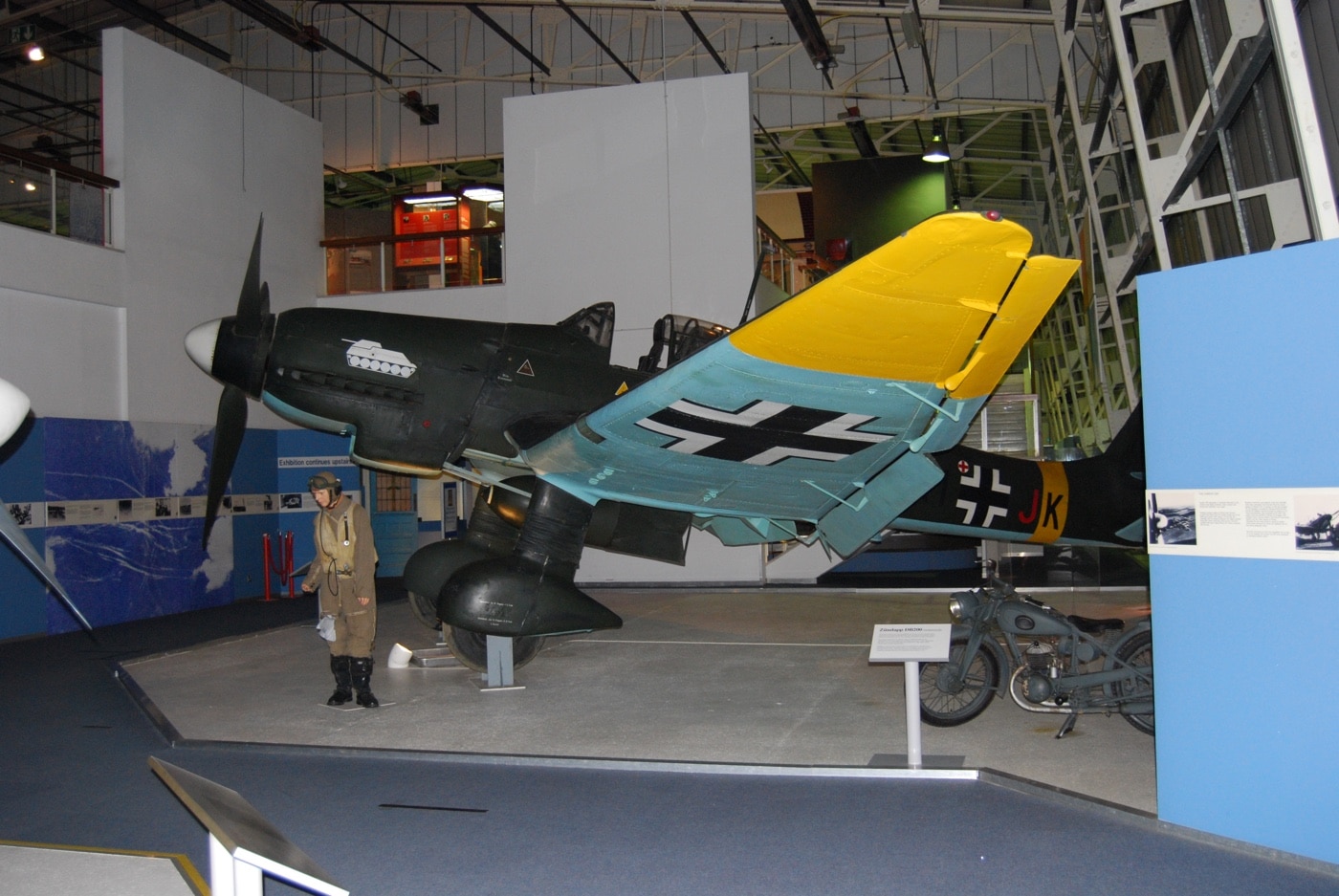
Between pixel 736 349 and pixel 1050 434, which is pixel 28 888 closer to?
pixel 736 349

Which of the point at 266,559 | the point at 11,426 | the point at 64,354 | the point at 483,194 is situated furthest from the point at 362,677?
the point at 483,194

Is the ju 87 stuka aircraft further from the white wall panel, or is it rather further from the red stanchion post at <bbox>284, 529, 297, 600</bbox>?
the red stanchion post at <bbox>284, 529, 297, 600</bbox>

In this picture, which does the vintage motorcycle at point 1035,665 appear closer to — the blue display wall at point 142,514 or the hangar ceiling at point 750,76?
the hangar ceiling at point 750,76

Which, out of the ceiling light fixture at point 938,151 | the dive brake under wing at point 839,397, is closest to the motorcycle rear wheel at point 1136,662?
the dive brake under wing at point 839,397

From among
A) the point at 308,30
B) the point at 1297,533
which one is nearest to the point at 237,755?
the point at 1297,533

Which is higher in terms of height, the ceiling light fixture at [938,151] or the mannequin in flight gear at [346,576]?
the ceiling light fixture at [938,151]

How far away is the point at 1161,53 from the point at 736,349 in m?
7.35

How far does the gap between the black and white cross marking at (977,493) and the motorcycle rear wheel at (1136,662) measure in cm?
223

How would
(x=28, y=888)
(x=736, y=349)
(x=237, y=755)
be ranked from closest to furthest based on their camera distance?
(x=28, y=888) → (x=736, y=349) → (x=237, y=755)

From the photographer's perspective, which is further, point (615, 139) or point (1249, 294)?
point (615, 139)

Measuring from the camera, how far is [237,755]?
17.0 ft

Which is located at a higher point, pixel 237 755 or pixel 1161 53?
pixel 1161 53

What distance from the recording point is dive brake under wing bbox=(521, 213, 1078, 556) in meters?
4.02

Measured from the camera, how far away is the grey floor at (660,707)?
16.4 feet
